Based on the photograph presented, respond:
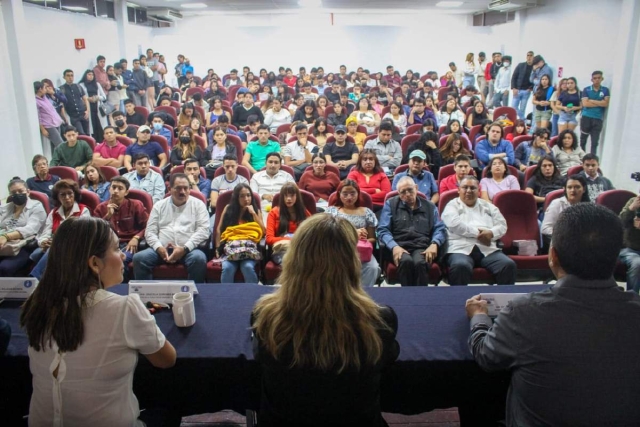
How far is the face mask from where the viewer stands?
13.8ft

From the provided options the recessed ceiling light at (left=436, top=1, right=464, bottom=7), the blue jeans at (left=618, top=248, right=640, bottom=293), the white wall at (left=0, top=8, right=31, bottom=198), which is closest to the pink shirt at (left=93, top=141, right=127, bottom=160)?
the white wall at (left=0, top=8, right=31, bottom=198)

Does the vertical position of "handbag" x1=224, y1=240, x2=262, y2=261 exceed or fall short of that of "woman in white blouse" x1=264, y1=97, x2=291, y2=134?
it falls short

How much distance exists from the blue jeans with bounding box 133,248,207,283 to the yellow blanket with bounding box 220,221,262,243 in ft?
0.82

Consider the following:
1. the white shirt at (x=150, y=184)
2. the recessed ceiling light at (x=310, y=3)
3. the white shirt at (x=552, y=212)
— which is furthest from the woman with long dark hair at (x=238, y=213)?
the recessed ceiling light at (x=310, y=3)

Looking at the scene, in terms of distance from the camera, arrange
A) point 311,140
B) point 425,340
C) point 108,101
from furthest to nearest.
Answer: point 108,101 → point 311,140 → point 425,340

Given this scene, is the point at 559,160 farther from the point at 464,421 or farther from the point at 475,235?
the point at 464,421

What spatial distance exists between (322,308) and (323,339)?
9 cm

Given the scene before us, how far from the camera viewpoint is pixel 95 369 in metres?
1.48

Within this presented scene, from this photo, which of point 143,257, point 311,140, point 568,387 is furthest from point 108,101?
point 568,387

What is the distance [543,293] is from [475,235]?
2.37m

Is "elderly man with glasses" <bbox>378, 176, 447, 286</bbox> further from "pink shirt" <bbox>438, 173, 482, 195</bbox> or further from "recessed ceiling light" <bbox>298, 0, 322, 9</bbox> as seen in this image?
"recessed ceiling light" <bbox>298, 0, 322, 9</bbox>

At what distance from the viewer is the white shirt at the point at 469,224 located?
3.81 metres

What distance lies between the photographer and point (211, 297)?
7.95 ft

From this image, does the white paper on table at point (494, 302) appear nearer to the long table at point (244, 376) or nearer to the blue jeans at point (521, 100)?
the long table at point (244, 376)
